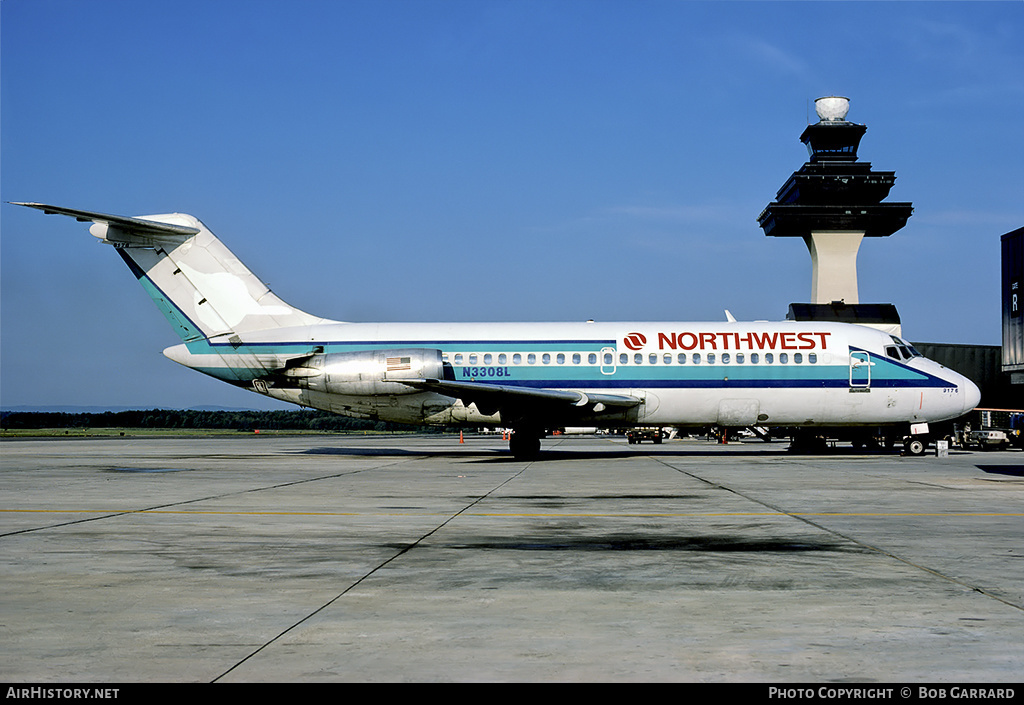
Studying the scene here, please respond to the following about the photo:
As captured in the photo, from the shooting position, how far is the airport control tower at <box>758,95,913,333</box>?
103 meters

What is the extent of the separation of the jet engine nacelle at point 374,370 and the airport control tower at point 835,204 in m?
84.3

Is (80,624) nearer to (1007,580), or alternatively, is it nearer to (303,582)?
(303,582)

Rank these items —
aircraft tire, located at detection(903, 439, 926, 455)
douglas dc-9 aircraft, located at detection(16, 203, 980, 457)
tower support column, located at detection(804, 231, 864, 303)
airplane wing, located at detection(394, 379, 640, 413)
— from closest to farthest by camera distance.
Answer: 1. airplane wing, located at detection(394, 379, 640, 413)
2. douglas dc-9 aircraft, located at detection(16, 203, 980, 457)
3. aircraft tire, located at detection(903, 439, 926, 455)
4. tower support column, located at detection(804, 231, 864, 303)

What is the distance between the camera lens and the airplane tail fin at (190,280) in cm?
2947

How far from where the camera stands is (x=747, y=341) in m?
28.6

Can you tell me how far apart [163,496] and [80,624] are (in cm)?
1053

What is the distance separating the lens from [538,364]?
28.6m

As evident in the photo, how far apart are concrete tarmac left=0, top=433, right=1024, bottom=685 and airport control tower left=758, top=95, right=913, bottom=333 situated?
92119 millimetres

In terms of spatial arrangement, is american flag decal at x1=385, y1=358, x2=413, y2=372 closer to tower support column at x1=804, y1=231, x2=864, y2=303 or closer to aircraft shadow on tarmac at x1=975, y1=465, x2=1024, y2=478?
aircraft shadow on tarmac at x1=975, y1=465, x2=1024, y2=478

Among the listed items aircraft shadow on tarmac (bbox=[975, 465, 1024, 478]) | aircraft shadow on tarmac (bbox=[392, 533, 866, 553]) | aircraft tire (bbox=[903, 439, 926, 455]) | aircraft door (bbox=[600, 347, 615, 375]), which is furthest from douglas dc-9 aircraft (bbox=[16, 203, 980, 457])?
aircraft shadow on tarmac (bbox=[392, 533, 866, 553])

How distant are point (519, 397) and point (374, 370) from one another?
4.87 meters

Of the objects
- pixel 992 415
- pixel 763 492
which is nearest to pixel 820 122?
pixel 992 415

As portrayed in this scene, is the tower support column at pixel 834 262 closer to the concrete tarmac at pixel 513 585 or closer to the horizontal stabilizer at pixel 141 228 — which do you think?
the horizontal stabilizer at pixel 141 228

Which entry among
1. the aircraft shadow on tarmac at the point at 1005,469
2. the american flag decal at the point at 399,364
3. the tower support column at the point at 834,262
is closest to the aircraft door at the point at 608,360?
the american flag decal at the point at 399,364
